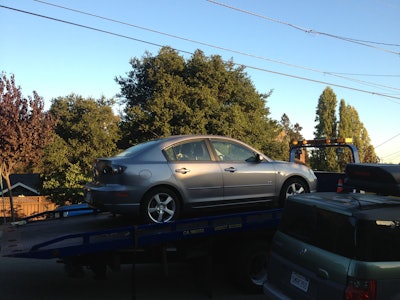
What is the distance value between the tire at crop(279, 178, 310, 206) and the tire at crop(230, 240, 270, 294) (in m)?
0.99

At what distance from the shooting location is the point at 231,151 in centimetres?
660

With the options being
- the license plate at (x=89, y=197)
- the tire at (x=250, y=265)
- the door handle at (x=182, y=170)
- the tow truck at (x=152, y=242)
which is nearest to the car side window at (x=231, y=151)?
the door handle at (x=182, y=170)

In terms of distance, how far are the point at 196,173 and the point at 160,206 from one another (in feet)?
2.40

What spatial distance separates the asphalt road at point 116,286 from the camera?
19.5 feet

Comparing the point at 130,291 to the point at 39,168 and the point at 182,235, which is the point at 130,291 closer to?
the point at 182,235

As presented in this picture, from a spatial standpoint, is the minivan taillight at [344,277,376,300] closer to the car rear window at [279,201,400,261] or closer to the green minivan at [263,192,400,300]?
the green minivan at [263,192,400,300]

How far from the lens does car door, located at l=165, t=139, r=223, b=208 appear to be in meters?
5.91

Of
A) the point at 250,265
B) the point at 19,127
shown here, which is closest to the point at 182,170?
the point at 250,265

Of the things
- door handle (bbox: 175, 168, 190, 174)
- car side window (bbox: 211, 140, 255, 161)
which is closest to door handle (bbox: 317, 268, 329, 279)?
door handle (bbox: 175, 168, 190, 174)

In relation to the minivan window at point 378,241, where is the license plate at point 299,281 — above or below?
below

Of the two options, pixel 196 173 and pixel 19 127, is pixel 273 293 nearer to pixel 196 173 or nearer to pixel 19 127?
pixel 196 173

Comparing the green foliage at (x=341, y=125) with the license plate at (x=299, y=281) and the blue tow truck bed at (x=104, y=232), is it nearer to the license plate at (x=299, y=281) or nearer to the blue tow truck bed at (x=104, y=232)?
the blue tow truck bed at (x=104, y=232)

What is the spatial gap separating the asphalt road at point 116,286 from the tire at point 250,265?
0.15 meters

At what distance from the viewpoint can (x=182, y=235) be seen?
5480 mm
